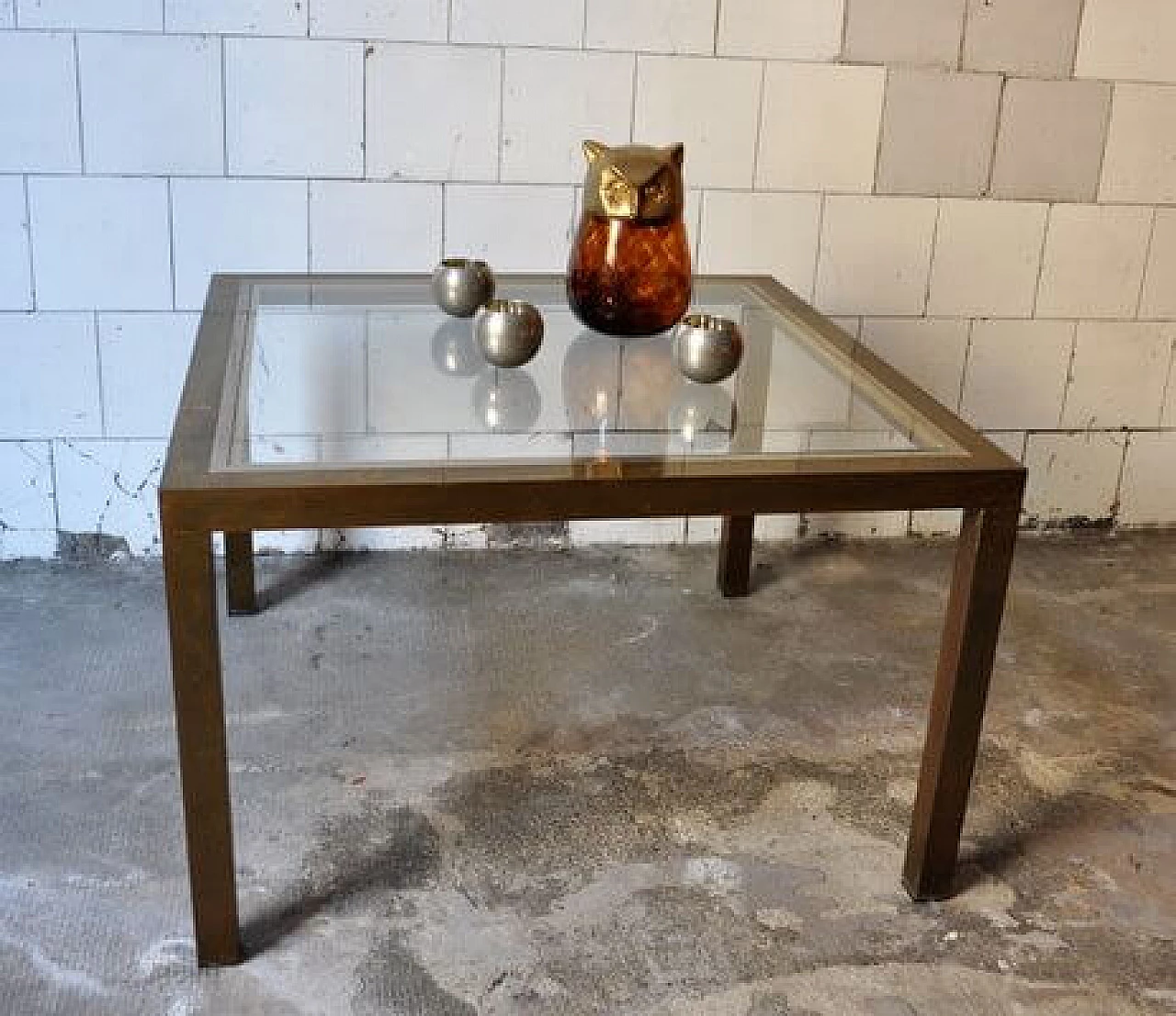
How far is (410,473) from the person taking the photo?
1.35 meters

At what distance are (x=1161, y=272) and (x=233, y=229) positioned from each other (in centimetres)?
166

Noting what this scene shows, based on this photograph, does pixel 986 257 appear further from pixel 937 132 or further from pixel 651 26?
pixel 651 26

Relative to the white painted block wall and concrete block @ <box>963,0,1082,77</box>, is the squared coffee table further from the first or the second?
concrete block @ <box>963,0,1082,77</box>

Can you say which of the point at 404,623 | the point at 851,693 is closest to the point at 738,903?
the point at 851,693

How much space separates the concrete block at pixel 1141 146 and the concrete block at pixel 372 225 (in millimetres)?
1196

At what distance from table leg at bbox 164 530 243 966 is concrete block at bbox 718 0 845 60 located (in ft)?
4.66

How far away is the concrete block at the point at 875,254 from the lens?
8.06 feet

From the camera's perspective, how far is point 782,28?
2324mm

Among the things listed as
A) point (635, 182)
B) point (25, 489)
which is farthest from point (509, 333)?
Result: point (25, 489)

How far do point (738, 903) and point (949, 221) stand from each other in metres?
1.39

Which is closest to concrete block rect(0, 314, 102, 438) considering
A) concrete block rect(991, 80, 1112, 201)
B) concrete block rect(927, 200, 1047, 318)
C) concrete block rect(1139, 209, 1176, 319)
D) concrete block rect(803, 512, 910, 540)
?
concrete block rect(803, 512, 910, 540)

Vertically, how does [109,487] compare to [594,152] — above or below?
below

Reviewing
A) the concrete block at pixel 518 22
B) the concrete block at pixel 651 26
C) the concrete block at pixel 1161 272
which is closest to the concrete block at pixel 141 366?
the concrete block at pixel 518 22

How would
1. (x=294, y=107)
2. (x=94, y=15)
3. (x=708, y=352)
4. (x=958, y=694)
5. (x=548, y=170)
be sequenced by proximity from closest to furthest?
(x=958, y=694)
(x=708, y=352)
(x=94, y=15)
(x=294, y=107)
(x=548, y=170)
